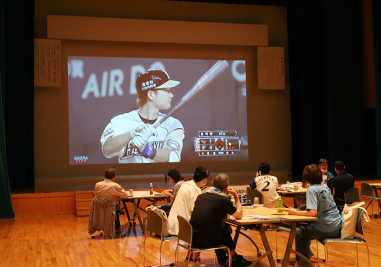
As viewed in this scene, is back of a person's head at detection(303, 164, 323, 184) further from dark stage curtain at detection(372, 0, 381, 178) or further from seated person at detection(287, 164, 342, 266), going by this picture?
dark stage curtain at detection(372, 0, 381, 178)

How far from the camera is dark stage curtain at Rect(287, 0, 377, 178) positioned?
11375mm

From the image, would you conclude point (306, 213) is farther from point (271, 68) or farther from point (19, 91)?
point (271, 68)

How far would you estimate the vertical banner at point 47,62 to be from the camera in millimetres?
10336

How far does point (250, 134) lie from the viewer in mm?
12047

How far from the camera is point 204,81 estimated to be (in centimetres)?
1151

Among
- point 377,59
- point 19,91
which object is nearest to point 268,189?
point 377,59

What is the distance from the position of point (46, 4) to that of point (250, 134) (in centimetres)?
674

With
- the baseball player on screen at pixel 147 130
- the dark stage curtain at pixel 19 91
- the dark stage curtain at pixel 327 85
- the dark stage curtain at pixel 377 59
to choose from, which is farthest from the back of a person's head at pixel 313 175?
the dark stage curtain at pixel 19 91

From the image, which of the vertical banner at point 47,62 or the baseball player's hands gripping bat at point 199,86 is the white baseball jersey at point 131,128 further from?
the vertical banner at point 47,62

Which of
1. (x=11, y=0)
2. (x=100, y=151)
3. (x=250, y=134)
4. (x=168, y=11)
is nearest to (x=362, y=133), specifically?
(x=250, y=134)

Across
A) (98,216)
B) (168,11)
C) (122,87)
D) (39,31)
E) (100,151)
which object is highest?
(168,11)

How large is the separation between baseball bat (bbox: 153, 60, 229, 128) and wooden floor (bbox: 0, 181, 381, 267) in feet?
16.3

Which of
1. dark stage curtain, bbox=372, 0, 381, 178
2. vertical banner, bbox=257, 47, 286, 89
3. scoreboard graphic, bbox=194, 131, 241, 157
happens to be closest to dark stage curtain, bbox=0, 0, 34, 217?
scoreboard graphic, bbox=194, 131, 241, 157

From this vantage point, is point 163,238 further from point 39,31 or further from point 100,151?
point 39,31
